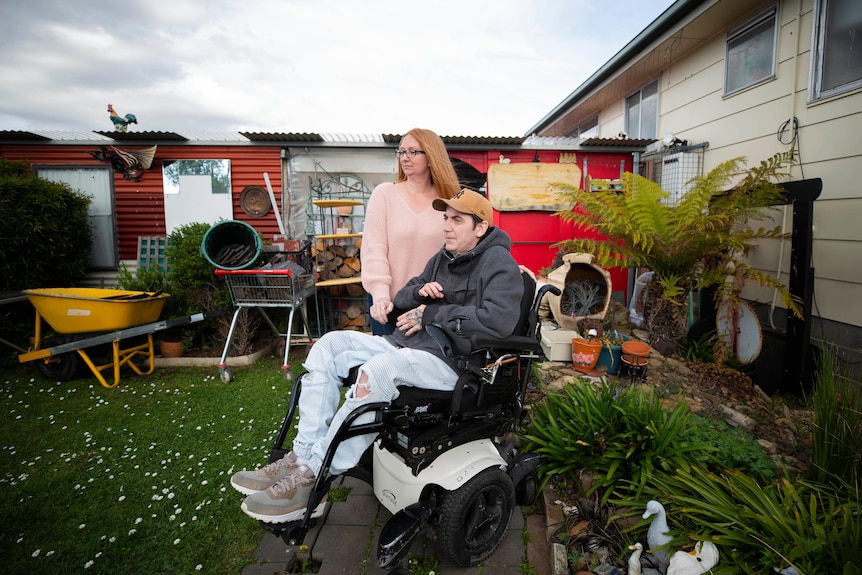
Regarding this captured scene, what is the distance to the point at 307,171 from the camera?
722 centimetres

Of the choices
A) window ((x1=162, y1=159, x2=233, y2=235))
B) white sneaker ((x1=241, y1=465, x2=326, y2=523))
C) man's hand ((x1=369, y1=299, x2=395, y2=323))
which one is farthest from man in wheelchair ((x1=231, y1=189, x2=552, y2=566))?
window ((x1=162, y1=159, x2=233, y2=235))

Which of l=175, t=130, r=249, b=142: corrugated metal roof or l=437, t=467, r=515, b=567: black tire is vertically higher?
l=175, t=130, r=249, b=142: corrugated metal roof

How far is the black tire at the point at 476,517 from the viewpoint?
186cm

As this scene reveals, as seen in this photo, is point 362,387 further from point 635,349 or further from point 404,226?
point 635,349

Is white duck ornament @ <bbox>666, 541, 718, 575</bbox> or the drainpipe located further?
the drainpipe

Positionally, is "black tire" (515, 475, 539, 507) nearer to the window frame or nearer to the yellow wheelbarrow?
the yellow wheelbarrow

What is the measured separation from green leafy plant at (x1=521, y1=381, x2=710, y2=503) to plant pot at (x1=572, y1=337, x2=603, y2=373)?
0.98m

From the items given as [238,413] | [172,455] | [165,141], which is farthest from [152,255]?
[172,455]

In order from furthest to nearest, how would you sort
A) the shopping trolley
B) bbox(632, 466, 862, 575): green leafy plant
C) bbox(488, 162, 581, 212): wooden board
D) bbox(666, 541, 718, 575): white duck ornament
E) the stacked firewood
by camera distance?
bbox(488, 162, 581, 212): wooden board < the stacked firewood < the shopping trolley < bbox(666, 541, 718, 575): white duck ornament < bbox(632, 466, 862, 575): green leafy plant

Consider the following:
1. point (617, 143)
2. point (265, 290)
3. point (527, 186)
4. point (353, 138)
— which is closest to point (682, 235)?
point (527, 186)

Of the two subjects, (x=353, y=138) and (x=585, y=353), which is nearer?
(x=585, y=353)

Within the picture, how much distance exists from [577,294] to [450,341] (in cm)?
391

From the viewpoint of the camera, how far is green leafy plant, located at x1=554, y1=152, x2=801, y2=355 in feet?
11.9

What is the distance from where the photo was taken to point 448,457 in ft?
6.50
